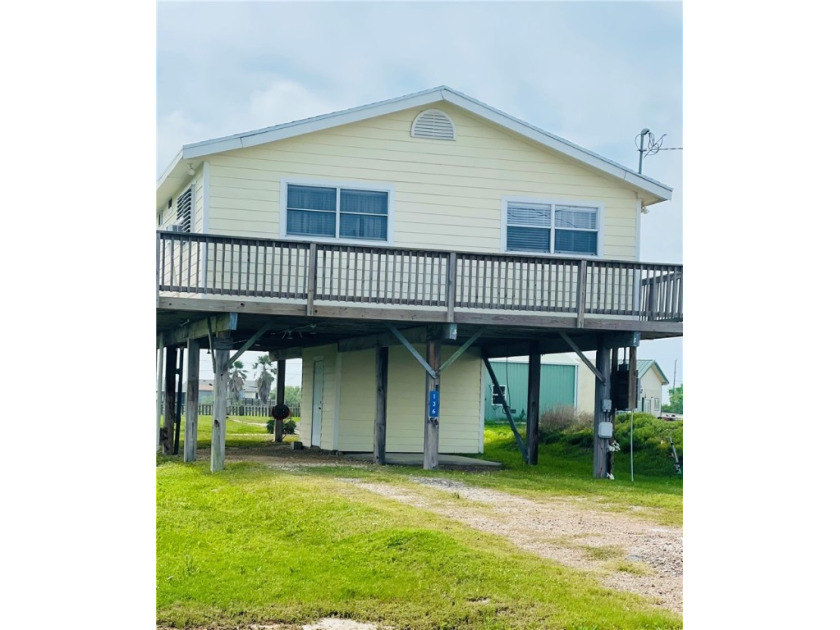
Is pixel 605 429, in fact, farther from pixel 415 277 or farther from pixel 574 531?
pixel 574 531

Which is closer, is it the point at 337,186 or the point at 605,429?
the point at 605,429

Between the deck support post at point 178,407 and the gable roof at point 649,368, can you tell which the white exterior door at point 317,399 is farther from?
the gable roof at point 649,368

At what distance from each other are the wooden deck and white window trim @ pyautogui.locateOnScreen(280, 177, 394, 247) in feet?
0.87

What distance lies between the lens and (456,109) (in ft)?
50.3

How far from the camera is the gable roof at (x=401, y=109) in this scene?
557 inches

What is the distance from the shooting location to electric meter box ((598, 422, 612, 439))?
14.4m

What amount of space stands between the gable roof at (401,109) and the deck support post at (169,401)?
4159mm

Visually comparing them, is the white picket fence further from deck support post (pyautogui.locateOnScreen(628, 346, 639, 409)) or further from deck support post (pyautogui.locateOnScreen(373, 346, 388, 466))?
deck support post (pyautogui.locateOnScreen(628, 346, 639, 409))

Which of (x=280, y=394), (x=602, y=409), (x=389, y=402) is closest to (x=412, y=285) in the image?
(x=602, y=409)

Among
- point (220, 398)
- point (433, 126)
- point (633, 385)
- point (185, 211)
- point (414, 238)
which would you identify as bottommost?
point (220, 398)

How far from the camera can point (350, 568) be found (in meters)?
7.96

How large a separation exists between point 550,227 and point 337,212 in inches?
130

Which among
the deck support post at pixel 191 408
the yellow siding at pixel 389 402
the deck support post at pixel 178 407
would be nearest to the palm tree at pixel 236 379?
the deck support post at pixel 178 407
